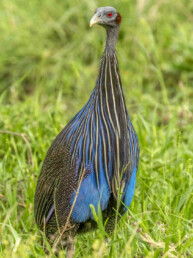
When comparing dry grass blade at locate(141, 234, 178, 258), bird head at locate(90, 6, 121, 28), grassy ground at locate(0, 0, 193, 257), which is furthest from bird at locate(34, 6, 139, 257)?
grassy ground at locate(0, 0, 193, 257)

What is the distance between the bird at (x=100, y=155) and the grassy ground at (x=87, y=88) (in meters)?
0.33

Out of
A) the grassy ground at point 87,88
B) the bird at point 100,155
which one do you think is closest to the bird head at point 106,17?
the bird at point 100,155

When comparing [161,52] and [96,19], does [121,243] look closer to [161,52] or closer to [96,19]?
[96,19]

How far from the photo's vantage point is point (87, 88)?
5.33m

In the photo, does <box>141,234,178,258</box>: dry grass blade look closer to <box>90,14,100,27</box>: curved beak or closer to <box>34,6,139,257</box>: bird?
<box>34,6,139,257</box>: bird

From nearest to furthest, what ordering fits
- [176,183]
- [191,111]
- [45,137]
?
[176,183], [45,137], [191,111]

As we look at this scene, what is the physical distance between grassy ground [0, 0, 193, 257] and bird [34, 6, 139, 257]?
1.09ft

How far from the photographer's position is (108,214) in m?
2.95

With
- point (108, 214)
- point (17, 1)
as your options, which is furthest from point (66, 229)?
point (17, 1)

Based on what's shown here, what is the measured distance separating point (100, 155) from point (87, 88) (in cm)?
252

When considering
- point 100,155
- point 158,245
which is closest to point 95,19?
point 100,155

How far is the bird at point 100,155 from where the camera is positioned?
285 cm

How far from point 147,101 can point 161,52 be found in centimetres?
104

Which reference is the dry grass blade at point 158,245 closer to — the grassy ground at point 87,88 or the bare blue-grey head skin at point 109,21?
the grassy ground at point 87,88
